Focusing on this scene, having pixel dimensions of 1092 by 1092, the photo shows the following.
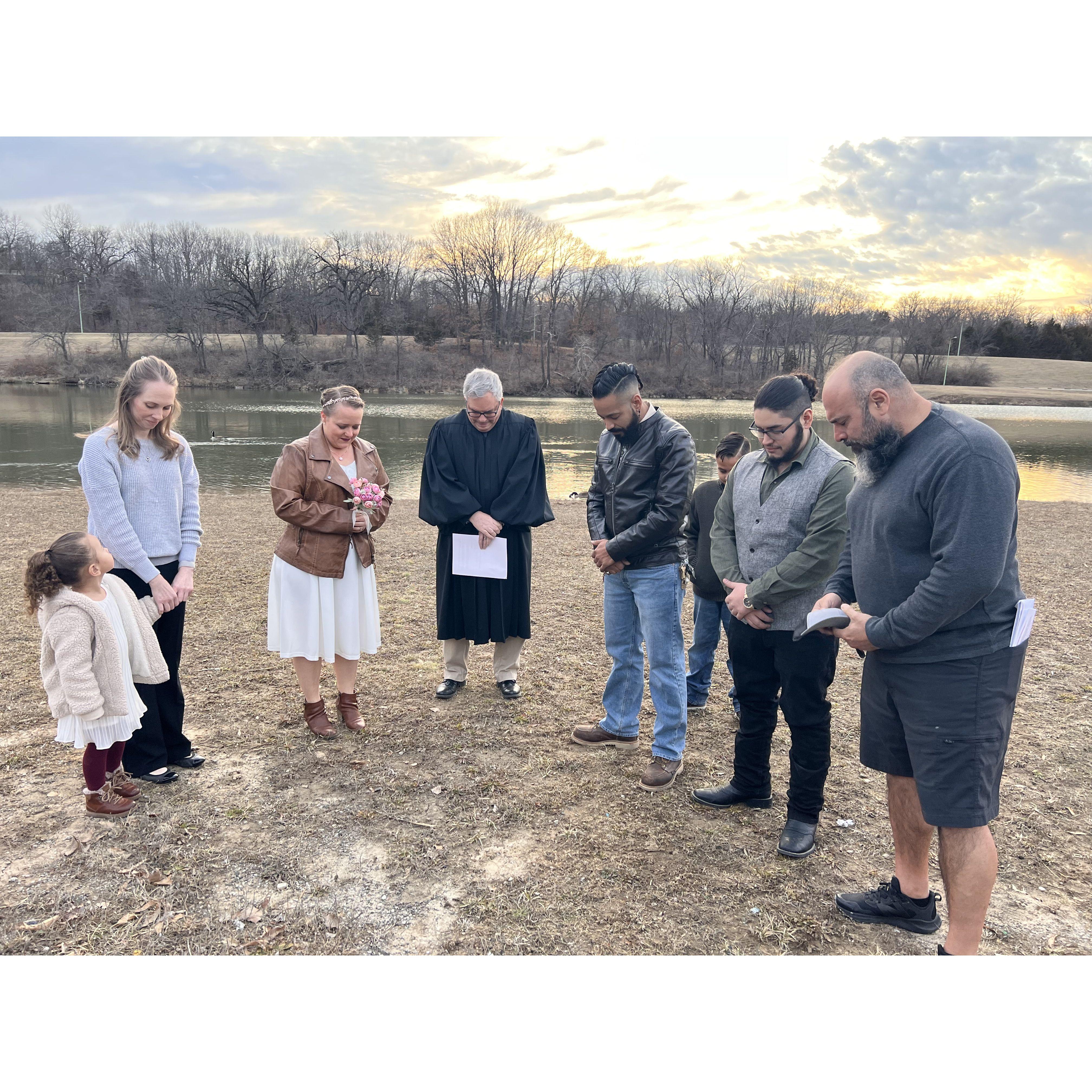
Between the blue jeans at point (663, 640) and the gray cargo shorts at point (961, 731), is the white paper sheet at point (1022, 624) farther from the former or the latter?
the blue jeans at point (663, 640)

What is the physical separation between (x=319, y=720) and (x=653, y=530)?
7.50 feet

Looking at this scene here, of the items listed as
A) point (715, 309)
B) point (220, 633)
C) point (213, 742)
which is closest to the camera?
point (213, 742)

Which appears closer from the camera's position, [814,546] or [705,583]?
[814,546]

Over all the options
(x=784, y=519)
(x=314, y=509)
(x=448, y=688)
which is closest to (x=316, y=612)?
(x=314, y=509)

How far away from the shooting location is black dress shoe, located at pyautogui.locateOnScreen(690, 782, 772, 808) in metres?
3.71

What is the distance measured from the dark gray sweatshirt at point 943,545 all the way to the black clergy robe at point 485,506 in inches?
101

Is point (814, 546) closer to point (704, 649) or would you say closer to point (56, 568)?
point (704, 649)

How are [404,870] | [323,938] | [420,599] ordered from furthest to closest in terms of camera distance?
[420,599] < [404,870] < [323,938]

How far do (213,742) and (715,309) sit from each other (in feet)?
229

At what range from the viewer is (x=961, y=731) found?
244 centimetres

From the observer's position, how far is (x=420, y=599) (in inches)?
285

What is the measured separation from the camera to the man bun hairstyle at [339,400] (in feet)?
13.7

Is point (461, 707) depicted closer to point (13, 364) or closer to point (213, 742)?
point (213, 742)

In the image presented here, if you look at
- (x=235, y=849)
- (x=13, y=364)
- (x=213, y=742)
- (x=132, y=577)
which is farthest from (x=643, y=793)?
(x=13, y=364)
